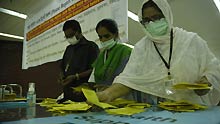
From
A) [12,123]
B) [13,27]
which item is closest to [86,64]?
[12,123]

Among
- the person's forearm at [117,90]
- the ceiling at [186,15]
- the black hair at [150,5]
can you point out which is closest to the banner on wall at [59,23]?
the ceiling at [186,15]

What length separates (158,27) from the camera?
131 cm

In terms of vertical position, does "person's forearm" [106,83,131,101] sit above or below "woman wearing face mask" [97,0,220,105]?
below

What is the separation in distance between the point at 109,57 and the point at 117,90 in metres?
0.63

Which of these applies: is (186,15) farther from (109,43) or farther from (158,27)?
(158,27)

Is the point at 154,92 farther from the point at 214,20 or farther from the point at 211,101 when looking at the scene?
the point at 214,20

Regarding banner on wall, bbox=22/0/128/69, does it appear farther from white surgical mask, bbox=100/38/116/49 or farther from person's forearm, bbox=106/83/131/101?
person's forearm, bbox=106/83/131/101

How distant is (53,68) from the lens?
172 inches

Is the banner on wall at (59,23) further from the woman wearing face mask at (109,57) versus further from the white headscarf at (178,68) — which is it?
the white headscarf at (178,68)

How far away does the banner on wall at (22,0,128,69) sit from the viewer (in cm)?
242

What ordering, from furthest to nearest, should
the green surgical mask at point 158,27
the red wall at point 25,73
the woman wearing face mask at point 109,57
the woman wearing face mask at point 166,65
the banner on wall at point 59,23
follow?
the red wall at point 25,73, the banner on wall at point 59,23, the woman wearing face mask at point 109,57, the green surgical mask at point 158,27, the woman wearing face mask at point 166,65

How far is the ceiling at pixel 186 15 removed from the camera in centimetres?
387

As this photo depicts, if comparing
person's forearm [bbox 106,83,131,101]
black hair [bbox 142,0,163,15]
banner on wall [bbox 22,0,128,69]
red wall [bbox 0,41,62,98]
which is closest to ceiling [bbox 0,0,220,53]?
banner on wall [bbox 22,0,128,69]

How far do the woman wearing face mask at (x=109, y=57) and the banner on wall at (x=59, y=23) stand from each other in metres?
0.40
